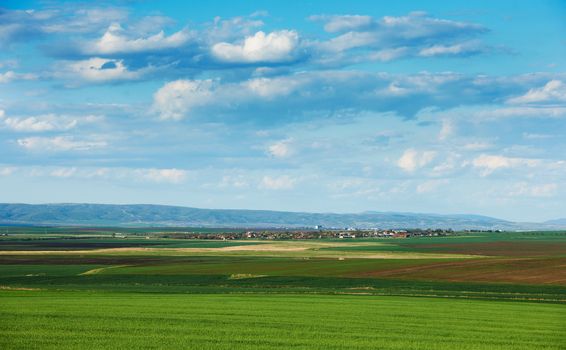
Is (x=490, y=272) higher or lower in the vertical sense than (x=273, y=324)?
higher

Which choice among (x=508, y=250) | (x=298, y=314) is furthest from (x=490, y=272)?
(x=508, y=250)

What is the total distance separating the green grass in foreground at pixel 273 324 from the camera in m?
28.7

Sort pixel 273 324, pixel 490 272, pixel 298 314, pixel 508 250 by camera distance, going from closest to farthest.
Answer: pixel 273 324, pixel 298 314, pixel 490 272, pixel 508 250

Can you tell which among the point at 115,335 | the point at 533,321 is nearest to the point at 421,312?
the point at 533,321

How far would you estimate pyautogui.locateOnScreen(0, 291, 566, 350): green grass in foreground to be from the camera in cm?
2866

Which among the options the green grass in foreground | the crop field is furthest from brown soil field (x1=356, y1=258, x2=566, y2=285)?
the green grass in foreground

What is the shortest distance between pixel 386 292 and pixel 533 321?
23.2 meters

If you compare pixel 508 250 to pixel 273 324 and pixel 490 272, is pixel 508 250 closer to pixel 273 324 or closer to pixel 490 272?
pixel 490 272

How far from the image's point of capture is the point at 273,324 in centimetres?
3406

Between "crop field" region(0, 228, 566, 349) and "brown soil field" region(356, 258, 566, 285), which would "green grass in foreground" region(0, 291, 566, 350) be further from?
"brown soil field" region(356, 258, 566, 285)

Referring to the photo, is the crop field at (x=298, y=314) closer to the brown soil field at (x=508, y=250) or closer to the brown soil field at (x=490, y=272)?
the brown soil field at (x=490, y=272)

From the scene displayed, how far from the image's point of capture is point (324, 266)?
301 ft

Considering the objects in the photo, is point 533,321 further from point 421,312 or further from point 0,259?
Result: point 0,259

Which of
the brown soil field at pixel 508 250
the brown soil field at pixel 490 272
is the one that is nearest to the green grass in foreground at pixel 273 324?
the brown soil field at pixel 490 272
